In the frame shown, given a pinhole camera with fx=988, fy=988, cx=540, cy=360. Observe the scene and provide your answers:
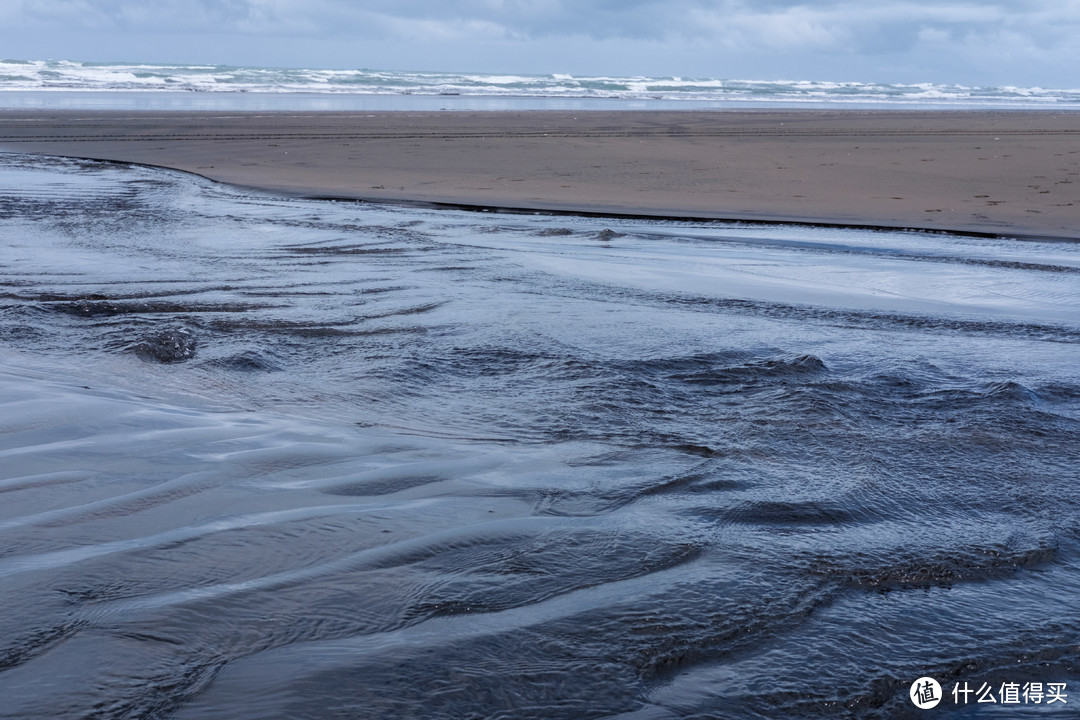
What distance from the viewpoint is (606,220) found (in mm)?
10062

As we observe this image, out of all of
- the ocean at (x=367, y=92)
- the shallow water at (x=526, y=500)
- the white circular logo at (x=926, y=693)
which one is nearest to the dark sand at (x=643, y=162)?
the shallow water at (x=526, y=500)

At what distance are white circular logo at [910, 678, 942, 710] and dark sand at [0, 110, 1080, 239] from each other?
26.6 ft

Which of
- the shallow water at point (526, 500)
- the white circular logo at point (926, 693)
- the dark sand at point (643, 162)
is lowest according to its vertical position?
the white circular logo at point (926, 693)

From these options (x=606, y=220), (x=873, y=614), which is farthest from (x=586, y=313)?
(x=606, y=220)

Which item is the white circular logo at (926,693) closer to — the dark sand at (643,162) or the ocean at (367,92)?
the dark sand at (643,162)

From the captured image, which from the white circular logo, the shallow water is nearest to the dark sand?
the shallow water

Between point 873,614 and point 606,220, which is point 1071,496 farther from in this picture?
point 606,220

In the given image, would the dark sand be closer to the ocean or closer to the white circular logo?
the white circular logo

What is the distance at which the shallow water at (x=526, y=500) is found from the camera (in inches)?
83.2

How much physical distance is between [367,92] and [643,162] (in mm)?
38152

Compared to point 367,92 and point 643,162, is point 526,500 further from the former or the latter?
point 367,92

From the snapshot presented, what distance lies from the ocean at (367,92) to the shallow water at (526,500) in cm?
3069

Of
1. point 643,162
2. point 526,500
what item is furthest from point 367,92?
point 526,500

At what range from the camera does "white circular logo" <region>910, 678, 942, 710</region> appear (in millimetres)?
2064
